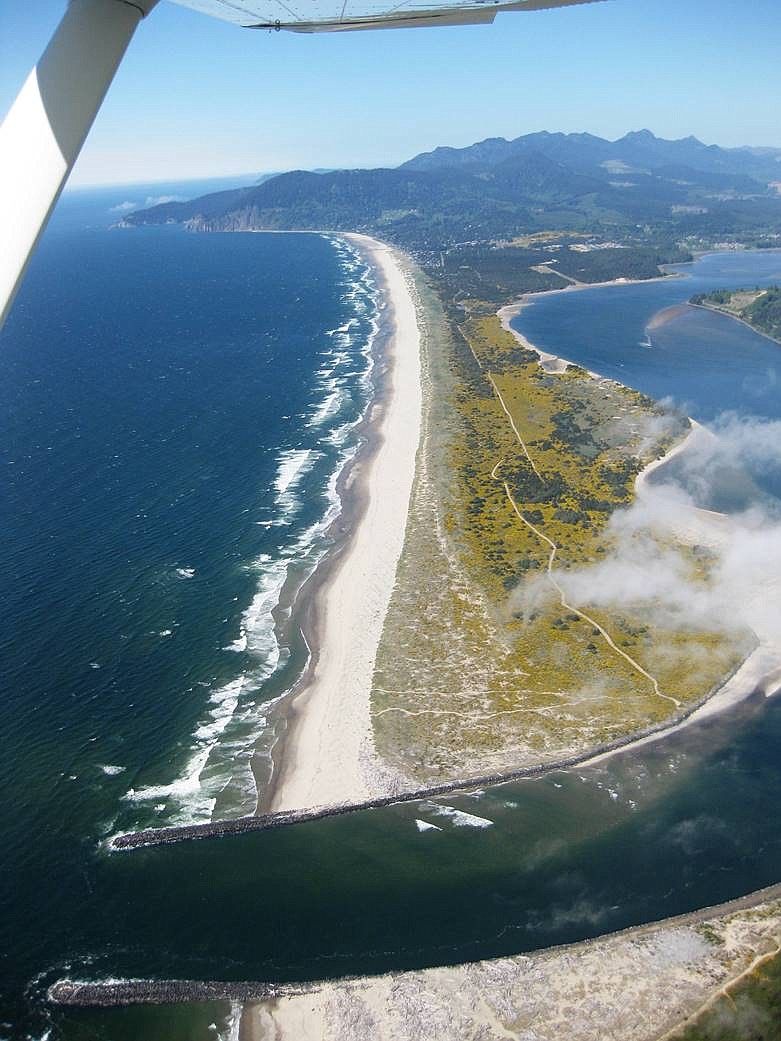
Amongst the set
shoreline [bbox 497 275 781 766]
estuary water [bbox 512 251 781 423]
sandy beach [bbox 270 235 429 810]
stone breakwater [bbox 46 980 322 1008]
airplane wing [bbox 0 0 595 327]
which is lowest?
stone breakwater [bbox 46 980 322 1008]

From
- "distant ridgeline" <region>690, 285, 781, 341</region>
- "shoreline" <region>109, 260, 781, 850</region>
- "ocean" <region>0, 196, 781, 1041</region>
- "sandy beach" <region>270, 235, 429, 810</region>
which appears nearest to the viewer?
"ocean" <region>0, 196, 781, 1041</region>

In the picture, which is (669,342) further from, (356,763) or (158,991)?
(158,991)

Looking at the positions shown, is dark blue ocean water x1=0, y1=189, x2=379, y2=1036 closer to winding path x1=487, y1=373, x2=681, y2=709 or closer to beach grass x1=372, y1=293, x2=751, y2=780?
beach grass x1=372, y1=293, x2=751, y2=780

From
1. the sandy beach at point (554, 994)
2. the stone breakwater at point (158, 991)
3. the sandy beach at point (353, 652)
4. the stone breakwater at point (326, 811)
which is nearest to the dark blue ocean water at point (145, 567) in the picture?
the stone breakwater at point (326, 811)

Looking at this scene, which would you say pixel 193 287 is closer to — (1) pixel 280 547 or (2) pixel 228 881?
(1) pixel 280 547

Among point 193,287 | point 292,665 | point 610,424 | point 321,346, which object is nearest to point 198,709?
point 292,665

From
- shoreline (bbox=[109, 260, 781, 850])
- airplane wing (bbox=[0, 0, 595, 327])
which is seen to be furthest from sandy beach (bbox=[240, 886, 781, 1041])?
airplane wing (bbox=[0, 0, 595, 327])

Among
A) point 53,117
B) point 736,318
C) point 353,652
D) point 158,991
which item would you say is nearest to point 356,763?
point 353,652
